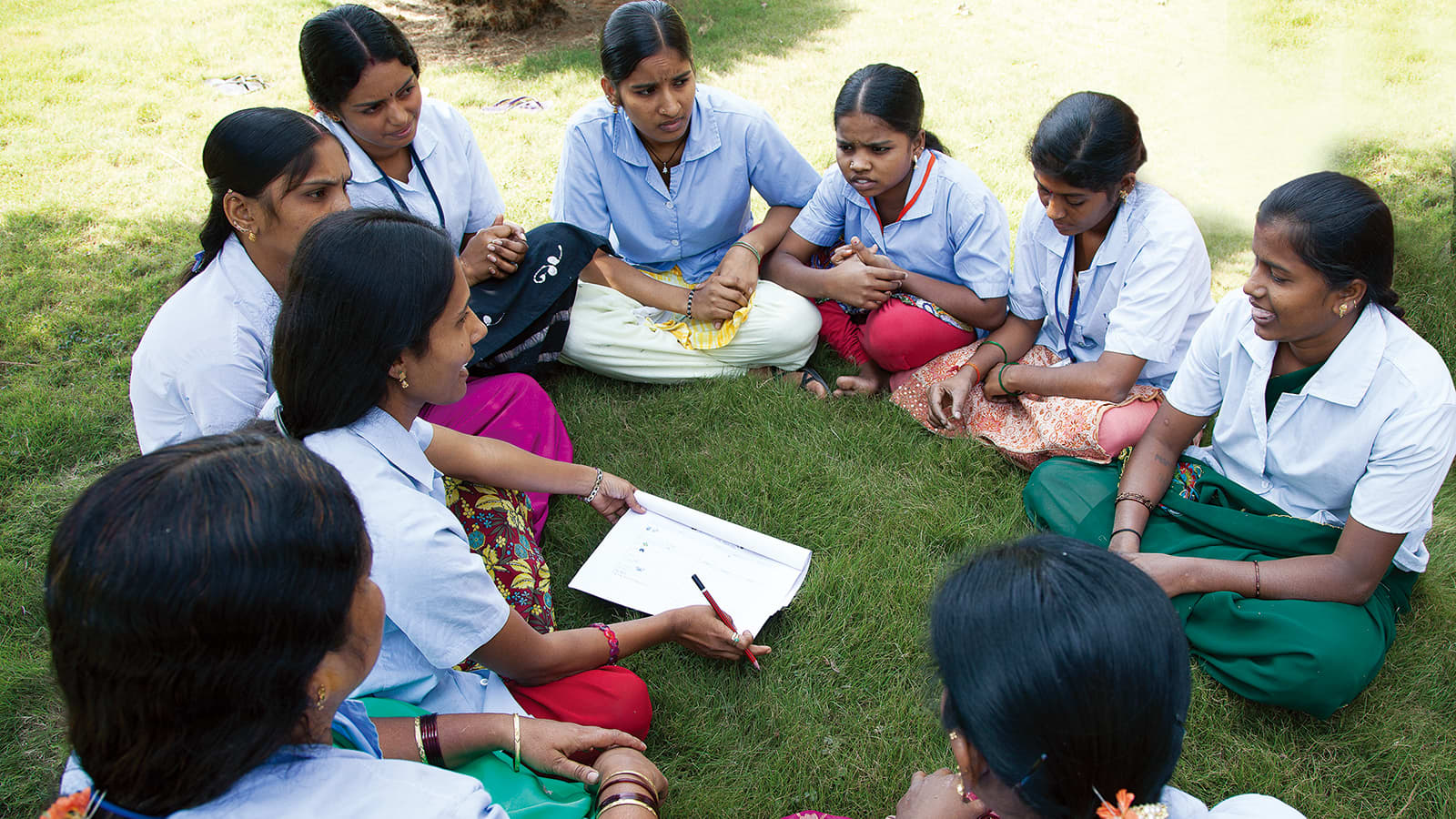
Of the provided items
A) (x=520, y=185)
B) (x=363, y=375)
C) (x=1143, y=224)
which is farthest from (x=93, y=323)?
(x=1143, y=224)

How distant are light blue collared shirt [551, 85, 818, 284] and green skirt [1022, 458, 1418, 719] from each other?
1.94 metres

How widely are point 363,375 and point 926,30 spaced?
666 centimetres

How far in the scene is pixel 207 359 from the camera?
253 centimetres

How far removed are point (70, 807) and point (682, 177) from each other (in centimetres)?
320

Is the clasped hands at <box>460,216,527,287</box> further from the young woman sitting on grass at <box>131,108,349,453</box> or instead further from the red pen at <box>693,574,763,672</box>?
the red pen at <box>693,574,763,672</box>

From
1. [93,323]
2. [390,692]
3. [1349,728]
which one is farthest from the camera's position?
[93,323]

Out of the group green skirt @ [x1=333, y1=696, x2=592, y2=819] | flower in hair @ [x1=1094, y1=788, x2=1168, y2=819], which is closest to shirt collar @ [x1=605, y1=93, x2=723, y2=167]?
green skirt @ [x1=333, y1=696, x2=592, y2=819]

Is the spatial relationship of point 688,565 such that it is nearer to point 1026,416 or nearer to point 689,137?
point 1026,416

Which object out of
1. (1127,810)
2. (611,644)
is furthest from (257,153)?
(1127,810)

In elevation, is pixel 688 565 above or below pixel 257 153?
below

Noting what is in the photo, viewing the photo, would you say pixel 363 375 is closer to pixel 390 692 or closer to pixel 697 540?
pixel 390 692

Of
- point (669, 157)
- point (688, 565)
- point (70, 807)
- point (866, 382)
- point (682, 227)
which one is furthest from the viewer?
point (682, 227)

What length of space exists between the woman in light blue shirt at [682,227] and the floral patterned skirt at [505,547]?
122 centimetres

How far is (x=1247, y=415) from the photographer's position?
8.65 ft
